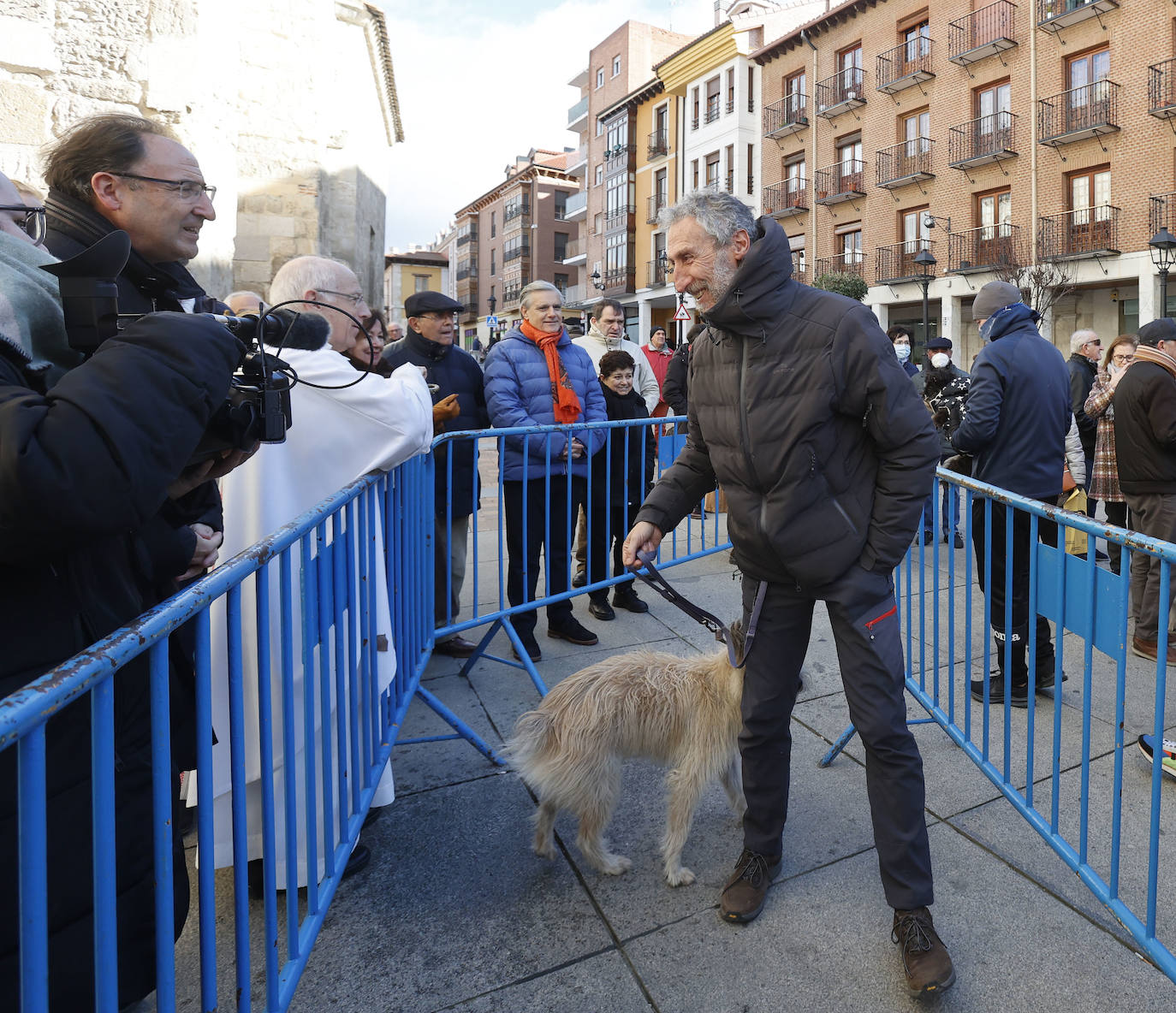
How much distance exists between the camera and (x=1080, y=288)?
2455 centimetres

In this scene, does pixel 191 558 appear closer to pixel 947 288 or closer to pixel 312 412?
pixel 312 412

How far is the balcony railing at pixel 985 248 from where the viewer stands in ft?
81.9

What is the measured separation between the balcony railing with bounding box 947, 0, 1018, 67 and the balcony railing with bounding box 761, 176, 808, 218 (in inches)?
274

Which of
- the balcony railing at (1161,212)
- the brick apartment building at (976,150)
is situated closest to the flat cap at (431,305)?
the brick apartment building at (976,150)

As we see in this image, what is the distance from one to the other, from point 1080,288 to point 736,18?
→ 1947 cm

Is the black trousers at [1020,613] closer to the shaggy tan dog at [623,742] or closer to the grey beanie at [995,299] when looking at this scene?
the grey beanie at [995,299]

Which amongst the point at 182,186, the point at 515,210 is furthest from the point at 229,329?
the point at 515,210

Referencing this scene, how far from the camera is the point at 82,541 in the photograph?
1249mm

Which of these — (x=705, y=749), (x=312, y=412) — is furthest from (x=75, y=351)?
(x=705, y=749)

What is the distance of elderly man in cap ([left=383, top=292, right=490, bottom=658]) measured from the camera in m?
4.94

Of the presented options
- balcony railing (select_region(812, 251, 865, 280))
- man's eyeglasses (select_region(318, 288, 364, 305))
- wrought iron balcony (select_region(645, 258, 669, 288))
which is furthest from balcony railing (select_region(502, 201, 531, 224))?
man's eyeglasses (select_region(318, 288, 364, 305))

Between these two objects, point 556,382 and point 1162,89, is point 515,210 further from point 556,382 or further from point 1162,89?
point 556,382

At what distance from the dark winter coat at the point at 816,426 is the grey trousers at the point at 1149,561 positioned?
3148mm

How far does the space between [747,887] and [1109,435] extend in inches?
175
